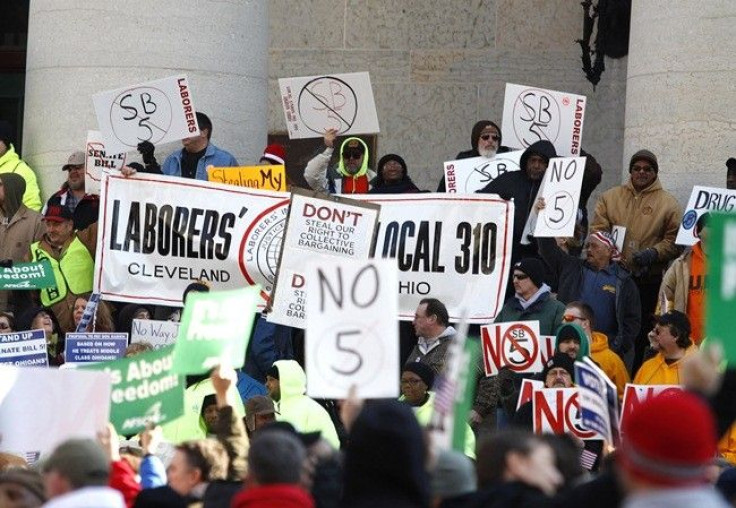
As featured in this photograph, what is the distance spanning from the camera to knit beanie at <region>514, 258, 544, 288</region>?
14.1 m

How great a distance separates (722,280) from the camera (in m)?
7.01

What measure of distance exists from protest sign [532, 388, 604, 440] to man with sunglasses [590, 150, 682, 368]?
3478mm

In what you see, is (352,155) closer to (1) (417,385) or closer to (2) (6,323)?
(2) (6,323)

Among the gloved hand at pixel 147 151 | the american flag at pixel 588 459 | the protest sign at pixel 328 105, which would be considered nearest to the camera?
the american flag at pixel 588 459

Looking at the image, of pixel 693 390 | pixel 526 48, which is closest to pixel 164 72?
pixel 526 48

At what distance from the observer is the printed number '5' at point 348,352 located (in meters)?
8.43

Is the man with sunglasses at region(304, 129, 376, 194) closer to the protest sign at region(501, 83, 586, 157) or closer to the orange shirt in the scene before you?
the protest sign at region(501, 83, 586, 157)

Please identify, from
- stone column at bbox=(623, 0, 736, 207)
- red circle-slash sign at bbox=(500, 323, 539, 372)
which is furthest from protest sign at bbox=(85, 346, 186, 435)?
stone column at bbox=(623, 0, 736, 207)

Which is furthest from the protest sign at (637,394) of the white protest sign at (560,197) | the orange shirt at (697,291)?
the white protest sign at (560,197)

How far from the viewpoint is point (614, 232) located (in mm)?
15016

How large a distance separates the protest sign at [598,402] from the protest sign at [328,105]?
7.84 m

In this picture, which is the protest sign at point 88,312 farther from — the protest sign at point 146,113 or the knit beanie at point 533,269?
the knit beanie at point 533,269

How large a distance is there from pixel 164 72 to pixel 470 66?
5135mm

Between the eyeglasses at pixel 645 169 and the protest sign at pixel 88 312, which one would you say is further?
the eyeglasses at pixel 645 169
